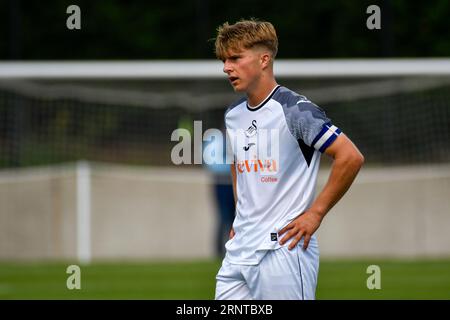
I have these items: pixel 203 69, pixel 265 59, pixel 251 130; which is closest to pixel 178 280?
pixel 203 69

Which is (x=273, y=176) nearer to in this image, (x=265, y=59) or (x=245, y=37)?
(x=265, y=59)

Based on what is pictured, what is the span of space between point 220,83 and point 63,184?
3.06 m

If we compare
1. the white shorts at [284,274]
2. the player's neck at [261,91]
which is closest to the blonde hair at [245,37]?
the player's neck at [261,91]

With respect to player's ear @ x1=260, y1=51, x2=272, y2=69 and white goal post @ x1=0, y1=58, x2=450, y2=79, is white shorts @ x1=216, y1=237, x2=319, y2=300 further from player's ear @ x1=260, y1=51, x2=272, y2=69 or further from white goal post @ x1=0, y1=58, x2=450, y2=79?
white goal post @ x1=0, y1=58, x2=450, y2=79

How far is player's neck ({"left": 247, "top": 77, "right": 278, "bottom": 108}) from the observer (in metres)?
4.95

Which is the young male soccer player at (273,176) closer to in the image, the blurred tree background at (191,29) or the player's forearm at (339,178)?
the player's forearm at (339,178)

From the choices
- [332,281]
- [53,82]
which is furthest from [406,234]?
[53,82]

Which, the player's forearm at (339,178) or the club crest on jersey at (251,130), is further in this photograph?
the club crest on jersey at (251,130)

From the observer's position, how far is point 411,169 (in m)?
16.1

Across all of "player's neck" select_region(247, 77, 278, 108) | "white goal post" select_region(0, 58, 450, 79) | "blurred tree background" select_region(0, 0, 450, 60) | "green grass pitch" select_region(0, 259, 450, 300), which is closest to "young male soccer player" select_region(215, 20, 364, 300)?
"player's neck" select_region(247, 77, 278, 108)

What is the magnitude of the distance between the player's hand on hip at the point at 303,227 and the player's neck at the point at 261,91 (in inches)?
23.6

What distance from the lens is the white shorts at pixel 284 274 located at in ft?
15.7

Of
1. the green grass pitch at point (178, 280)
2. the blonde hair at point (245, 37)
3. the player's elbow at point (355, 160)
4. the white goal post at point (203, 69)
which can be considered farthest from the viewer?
the white goal post at point (203, 69)
